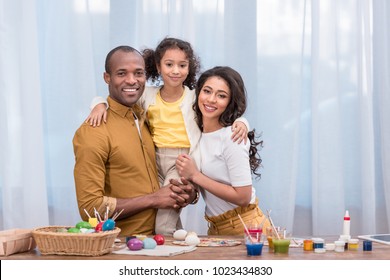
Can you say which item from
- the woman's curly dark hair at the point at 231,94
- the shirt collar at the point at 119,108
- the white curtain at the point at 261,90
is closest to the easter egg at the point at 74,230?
the shirt collar at the point at 119,108

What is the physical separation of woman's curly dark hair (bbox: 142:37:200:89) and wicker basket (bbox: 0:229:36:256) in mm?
951

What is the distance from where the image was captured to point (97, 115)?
2.42 meters

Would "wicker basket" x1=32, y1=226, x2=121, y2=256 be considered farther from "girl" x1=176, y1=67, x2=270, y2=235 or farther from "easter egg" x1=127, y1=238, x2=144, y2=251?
"girl" x1=176, y1=67, x2=270, y2=235

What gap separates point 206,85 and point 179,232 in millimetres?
555

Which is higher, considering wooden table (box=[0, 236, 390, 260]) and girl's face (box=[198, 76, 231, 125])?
girl's face (box=[198, 76, 231, 125])

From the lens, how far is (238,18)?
3467mm

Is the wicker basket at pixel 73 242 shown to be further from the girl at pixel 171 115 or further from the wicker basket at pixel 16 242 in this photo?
the girl at pixel 171 115

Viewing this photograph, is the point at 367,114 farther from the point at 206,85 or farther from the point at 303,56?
the point at 206,85

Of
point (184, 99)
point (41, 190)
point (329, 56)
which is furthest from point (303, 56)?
point (41, 190)

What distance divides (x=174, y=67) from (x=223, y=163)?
0.41 metres

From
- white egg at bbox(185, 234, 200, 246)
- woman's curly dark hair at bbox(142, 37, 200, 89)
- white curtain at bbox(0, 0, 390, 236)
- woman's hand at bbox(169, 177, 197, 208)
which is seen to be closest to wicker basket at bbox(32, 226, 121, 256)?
white egg at bbox(185, 234, 200, 246)

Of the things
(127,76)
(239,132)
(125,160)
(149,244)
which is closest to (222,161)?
(239,132)

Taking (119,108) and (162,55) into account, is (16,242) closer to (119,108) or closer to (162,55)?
(119,108)

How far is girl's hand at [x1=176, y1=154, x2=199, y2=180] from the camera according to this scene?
244 centimetres
